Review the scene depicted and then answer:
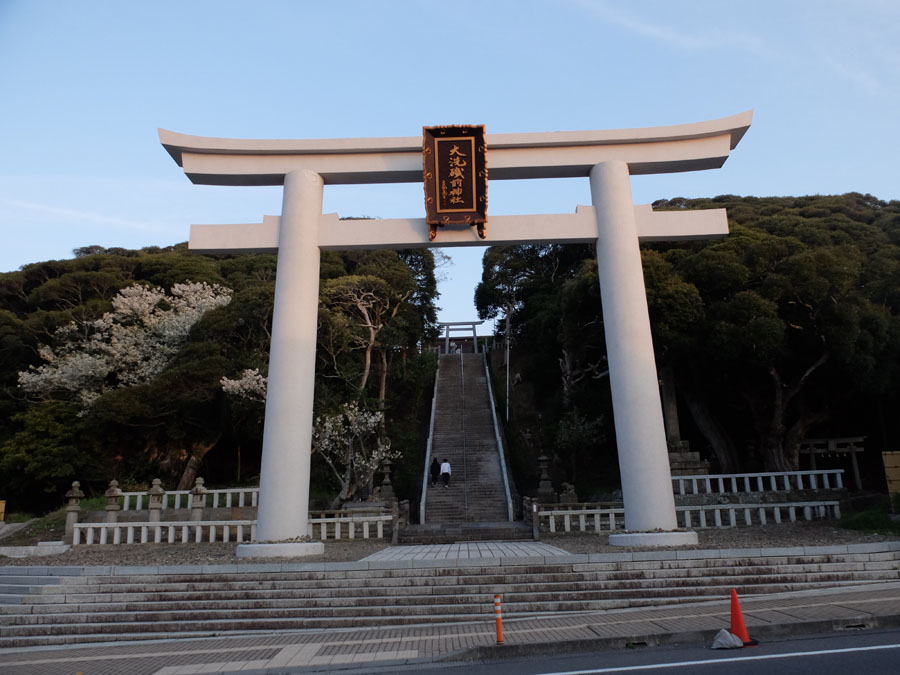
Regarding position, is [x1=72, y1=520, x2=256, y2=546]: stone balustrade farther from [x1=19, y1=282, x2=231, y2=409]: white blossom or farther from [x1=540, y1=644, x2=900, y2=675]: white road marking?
[x1=540, y1=644, x2=900, y2=675]: white road marking

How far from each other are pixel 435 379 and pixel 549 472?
8.06 meters

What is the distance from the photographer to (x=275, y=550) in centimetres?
997

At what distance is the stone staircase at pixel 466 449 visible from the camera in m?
17.3

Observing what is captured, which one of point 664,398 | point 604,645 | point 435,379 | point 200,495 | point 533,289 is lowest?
point 604,645

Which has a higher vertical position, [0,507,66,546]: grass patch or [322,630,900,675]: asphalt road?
[0,507,66,546]: grass patch

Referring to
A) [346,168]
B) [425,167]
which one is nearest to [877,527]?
[425,167]

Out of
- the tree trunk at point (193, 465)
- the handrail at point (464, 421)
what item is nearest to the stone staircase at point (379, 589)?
the handrail at point (464, 421)

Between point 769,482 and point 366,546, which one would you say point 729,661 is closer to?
point 366,546

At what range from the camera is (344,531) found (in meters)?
14.4

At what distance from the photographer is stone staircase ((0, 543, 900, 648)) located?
7332 mm

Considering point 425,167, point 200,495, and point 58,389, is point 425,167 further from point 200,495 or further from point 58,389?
point 58,389

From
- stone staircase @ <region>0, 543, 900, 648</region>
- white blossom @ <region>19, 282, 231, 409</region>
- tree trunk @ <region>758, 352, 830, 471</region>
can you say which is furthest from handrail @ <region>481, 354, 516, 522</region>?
white blossom @ <region>19, 282, 231, 409</region>

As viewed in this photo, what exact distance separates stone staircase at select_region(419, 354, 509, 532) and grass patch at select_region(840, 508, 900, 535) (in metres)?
8.24

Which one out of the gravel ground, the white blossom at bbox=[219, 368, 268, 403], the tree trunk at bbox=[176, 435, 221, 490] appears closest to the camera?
the gravel ground
